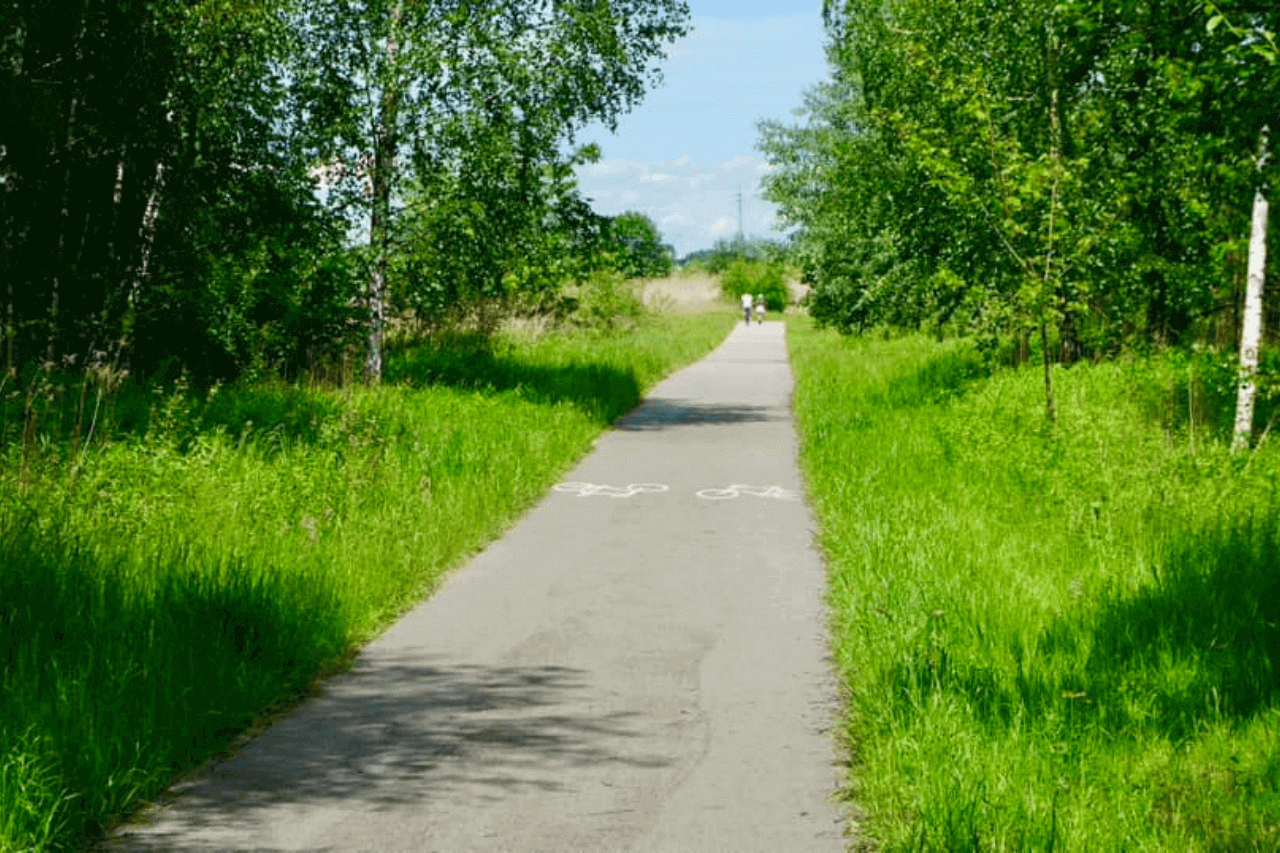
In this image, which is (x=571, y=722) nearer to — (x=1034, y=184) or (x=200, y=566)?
(x=200, y=566)

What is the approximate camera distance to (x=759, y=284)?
83.6 metres

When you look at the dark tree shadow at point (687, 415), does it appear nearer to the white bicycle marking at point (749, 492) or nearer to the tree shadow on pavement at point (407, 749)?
the white bicycle marking at point (749, 492)

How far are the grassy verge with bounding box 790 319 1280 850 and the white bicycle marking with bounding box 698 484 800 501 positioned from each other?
1.05 ft

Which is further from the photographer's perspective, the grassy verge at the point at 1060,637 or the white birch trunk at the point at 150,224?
the white birch trunk at the point at 150,224

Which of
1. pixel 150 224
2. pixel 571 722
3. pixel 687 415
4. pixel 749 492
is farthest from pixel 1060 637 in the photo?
pixel 150 224

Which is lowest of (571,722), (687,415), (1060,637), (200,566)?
(571,722)

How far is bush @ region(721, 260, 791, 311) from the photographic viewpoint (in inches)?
3280

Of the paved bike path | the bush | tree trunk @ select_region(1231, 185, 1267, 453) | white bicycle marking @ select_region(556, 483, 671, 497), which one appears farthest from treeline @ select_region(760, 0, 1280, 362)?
the bush

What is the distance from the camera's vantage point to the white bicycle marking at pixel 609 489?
12680 millimetres

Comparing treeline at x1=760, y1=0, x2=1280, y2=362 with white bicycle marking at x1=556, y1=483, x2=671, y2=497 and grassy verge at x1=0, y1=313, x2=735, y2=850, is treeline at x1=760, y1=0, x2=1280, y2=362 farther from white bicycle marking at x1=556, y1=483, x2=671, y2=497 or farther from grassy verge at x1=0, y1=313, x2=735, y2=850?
grassy verge at x1=0, y1=313, x2=735, y2=850

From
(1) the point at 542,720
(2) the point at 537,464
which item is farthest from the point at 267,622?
(2) the point at 537,464

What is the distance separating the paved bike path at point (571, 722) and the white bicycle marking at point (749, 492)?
1.81 m

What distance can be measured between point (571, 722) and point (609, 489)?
Answer: 23.3ft

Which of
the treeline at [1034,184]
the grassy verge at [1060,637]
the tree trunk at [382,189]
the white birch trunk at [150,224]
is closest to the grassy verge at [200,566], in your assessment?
the grassy verge at [1060,637]
